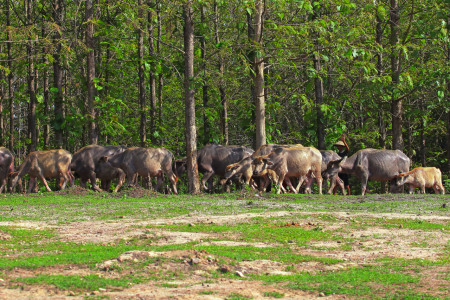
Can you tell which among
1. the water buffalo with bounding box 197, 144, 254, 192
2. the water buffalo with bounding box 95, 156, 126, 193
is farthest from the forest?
the water buffalo with bounding box 95, 156, 126, 193

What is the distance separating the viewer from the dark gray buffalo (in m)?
26.5

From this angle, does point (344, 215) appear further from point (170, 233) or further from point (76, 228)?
point (76, 228)

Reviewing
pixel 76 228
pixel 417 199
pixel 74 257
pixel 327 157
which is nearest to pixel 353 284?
pixel 74 257

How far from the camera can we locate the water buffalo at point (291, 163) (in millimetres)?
24547

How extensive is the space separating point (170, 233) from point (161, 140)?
19566 mm

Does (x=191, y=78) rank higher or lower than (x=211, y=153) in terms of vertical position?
higher

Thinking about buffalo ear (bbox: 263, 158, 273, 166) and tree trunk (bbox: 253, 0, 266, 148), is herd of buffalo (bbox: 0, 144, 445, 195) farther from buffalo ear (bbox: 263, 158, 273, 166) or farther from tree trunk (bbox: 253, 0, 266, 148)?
tree trunk (bbox: 253, 0, 266, 148)

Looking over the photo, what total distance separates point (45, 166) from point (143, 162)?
375cm

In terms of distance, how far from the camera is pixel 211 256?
10.2 metres

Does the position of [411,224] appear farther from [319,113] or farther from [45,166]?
[45,166]

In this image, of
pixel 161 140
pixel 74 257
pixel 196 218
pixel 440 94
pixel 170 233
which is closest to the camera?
pixel 74 257

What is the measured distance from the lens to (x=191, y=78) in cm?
2319

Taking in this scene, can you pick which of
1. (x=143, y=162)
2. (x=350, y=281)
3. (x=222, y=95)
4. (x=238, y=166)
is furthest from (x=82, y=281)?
(x=222, y=95)

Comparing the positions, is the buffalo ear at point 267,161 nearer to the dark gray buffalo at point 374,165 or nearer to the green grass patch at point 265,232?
the dark gray buffalo at point 374,165
